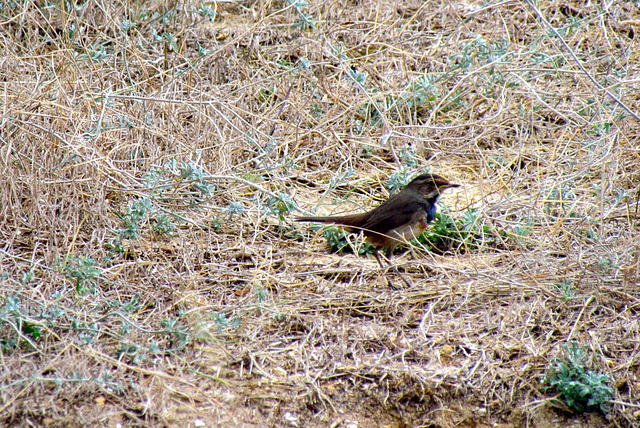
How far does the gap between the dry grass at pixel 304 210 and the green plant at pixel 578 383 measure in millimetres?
87

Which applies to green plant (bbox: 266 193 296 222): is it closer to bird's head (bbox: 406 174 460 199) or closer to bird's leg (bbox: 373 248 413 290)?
bird's leg (bbox: 373 248 413 290)

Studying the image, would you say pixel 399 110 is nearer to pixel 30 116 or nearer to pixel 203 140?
pixel 203 140

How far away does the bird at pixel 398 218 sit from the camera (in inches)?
233

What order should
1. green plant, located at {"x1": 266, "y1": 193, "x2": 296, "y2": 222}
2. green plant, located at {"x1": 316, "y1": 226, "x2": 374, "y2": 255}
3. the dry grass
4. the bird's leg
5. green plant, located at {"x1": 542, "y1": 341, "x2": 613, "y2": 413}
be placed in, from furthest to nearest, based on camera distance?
green plant, located at {"x1": 316, "y1": 226, "x2": 374, "y2": 255}, green plant, located at {"x1": 266, "y1": 193, "x2": 296, "y2": 222}, the bird's leg, the dry grass, green plant, located at {"x1": 542, "y1": 341, "x2": 613, "y2": 413}

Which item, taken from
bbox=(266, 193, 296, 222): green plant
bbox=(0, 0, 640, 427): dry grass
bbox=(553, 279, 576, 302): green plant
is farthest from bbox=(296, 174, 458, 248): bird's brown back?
bbox=(553, 279, 576, 302): green plant

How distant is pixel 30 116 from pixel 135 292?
182cm

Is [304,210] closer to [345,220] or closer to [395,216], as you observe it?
[345,220]

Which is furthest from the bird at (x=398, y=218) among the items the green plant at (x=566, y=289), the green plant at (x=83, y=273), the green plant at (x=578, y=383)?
the green plant at (x=83, y=273)

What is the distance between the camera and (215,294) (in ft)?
17.9

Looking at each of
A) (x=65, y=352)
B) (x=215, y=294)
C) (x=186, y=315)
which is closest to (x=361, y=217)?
(x=215, y=294)

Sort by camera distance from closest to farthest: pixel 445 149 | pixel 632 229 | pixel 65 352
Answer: pixel 65 352 < pixel 632 229 < pixel 445 149

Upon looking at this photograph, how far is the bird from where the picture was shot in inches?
233

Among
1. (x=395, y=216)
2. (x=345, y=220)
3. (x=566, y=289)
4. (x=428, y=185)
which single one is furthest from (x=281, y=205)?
(x=566, y=289)

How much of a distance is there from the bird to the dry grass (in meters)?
0.26
